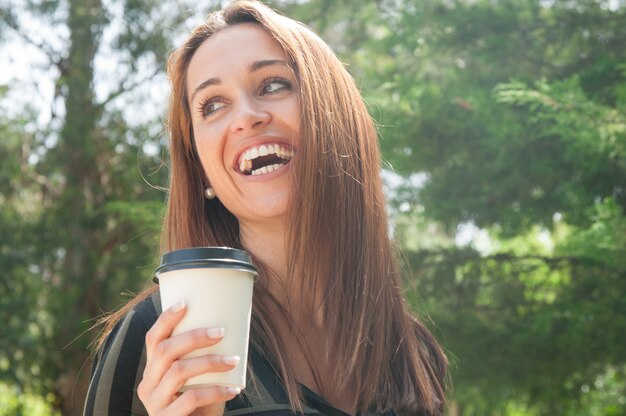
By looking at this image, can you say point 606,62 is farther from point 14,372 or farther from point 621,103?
point 14,372

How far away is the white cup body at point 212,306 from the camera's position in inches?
54.0

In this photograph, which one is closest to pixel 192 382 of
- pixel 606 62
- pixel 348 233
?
pixel 348 233

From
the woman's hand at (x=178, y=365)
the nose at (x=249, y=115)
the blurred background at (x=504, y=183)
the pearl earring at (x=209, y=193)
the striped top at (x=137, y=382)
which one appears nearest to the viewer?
the woman's hand at (x=178, y=365)

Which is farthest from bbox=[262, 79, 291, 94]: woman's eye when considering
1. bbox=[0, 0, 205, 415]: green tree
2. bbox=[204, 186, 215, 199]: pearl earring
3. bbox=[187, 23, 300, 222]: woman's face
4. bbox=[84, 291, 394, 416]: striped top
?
bbox=[0, 0, 205, 415]: green tree

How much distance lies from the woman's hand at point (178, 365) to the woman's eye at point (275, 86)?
85cm

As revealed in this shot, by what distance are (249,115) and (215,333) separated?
76cm

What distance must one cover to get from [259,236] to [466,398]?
6.08 metres

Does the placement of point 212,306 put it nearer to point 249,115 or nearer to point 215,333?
point 215,333

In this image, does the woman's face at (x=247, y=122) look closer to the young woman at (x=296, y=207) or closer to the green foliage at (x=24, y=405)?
the young woman at (x=296, y=207)

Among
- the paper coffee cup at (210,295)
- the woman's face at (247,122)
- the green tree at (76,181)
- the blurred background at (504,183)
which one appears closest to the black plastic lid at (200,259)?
the paper coffee cup at (210,295)

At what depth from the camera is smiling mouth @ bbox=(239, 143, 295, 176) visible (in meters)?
2.00

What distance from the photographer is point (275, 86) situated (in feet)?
6.83

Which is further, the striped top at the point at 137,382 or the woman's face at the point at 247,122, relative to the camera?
the woman's face at the point at 247,122

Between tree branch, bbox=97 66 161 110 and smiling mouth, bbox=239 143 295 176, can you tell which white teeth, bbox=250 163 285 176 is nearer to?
smiling mouth, bbox=239 143 295 176
